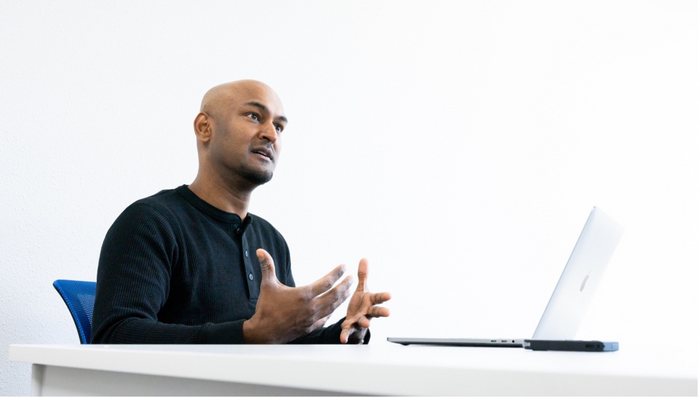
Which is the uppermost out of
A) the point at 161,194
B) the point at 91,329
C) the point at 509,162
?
the point at 509,162

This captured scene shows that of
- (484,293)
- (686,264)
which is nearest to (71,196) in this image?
(484,293)

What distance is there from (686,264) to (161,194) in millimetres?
3082

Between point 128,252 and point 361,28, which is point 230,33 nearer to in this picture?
point 361,28

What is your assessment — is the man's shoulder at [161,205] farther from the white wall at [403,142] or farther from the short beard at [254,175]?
the white wall at [403,142]

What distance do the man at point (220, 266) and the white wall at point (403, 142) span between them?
0.44 m

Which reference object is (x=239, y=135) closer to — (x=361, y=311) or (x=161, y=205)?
(x=161, y=205)

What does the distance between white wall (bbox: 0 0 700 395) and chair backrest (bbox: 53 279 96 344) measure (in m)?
0.49

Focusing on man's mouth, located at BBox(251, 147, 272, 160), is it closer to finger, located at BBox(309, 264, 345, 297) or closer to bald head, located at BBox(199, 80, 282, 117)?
bald head, located at BBox(199, 80, 282, 117)

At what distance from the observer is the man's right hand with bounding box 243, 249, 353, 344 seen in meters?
1.20

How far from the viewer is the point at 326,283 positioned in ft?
3.86

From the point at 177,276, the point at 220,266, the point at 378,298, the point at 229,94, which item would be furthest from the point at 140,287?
the point at 229,94

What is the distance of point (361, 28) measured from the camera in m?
3.03

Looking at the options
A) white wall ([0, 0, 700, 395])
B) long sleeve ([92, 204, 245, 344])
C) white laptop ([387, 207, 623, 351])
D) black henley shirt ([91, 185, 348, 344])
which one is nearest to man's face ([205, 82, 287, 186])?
black henley shirt ([91, 185, 348, 344])

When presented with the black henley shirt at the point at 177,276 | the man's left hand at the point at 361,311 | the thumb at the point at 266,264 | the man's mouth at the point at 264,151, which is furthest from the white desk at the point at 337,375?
the man's mouth at the point at 264,151
